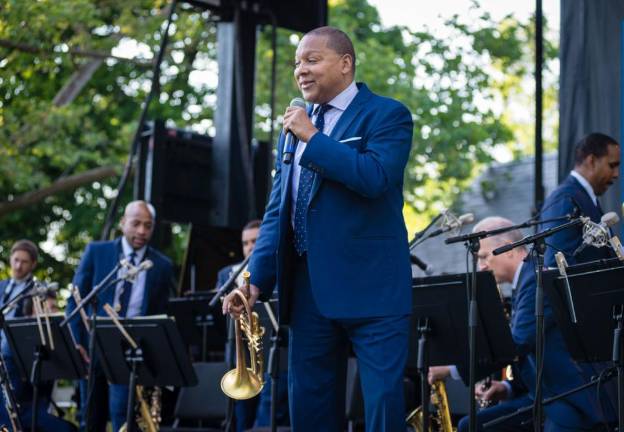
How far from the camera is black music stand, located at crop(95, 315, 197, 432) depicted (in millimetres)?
7578

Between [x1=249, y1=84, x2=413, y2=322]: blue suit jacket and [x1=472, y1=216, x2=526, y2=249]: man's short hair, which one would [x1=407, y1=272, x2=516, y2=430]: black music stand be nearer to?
[x1=472, y1=216, x2=526, y2=249]: man's short hair

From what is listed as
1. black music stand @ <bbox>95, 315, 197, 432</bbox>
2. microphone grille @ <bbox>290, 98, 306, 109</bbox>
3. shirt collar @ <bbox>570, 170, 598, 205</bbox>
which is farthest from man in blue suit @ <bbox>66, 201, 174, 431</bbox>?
microphone grille @ <bbox>290, 98, 306, 109</bbox>

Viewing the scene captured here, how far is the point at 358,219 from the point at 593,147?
2865mm

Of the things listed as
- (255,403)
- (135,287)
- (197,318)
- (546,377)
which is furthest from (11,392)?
(546,377)

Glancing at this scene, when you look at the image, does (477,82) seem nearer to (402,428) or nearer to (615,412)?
(615,412)

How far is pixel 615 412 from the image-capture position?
5.98m

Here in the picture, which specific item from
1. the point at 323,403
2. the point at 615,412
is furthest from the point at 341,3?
the point at 323,403

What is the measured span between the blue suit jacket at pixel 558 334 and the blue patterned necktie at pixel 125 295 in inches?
135

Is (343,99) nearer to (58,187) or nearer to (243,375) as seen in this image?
(243,375)

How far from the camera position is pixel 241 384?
15.9 ft

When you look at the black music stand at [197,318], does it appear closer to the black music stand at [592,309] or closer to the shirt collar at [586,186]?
the shirt collar at [586,186]

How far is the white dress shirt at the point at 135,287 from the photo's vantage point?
342 inches

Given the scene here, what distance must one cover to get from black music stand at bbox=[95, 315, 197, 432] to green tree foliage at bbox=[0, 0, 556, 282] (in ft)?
25.1

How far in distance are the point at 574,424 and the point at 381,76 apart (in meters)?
11.9
